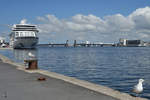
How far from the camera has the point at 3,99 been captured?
26.9 ft

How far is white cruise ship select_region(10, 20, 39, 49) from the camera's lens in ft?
362

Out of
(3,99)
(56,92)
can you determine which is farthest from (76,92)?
(3,99)

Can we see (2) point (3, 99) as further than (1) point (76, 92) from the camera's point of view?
No

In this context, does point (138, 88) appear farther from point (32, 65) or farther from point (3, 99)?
point (32, 65)

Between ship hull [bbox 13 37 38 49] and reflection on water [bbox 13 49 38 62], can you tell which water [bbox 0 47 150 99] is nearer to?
reflection on water [bbox 13 49 38 62]

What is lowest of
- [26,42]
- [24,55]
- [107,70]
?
[107,70]

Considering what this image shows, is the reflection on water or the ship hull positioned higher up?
the ship hull

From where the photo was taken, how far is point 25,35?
111 m

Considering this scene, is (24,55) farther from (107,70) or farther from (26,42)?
(26,42)

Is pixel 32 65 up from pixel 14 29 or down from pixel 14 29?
down

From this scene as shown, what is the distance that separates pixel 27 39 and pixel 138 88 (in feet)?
344

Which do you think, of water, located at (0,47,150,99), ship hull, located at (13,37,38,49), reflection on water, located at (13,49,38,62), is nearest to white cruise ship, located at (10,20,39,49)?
ship hull, located at (13,37,38,49)

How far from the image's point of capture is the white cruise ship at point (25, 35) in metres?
110

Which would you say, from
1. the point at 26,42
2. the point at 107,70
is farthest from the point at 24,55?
the point at 26,42
